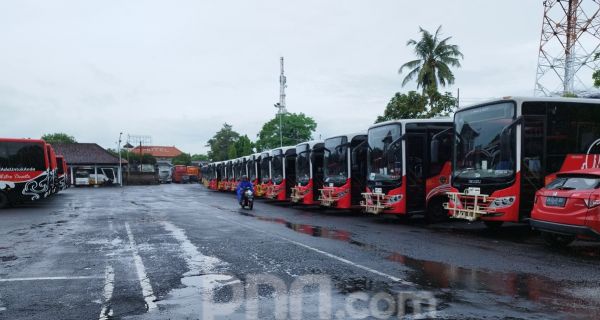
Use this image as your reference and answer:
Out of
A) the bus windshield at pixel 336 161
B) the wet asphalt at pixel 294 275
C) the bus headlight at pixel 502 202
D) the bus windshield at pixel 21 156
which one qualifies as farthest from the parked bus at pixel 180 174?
the bus headlight at pixel 502 202

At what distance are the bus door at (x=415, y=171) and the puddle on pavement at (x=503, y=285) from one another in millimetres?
6938

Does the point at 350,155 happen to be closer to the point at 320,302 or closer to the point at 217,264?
the point at 217,264

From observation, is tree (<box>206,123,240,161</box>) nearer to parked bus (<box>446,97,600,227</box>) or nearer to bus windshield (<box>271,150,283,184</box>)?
bus windshield (<box>271,150,283,184</box>)

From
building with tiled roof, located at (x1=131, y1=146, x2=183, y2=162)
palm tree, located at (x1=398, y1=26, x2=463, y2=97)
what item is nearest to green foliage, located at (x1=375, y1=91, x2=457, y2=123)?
palm tree, located at (x1=398, y1=26, x2=463, y2=97)

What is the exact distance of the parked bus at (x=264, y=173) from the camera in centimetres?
2762

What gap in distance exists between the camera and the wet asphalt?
5.37 m

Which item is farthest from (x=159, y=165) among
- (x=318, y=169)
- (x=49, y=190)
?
(x=318, y=169)

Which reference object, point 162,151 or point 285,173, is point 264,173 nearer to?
point 285,173

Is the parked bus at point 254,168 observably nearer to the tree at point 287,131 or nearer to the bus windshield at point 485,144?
the bus windshield at point 485,144

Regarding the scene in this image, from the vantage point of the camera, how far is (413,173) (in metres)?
15.0

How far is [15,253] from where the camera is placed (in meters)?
9.53

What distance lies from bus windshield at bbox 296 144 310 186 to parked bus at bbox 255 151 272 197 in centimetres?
477

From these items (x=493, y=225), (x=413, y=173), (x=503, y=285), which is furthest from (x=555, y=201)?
(x=413, y=173)

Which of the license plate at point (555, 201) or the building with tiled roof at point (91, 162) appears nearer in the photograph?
the license plate at point (555, 201)
